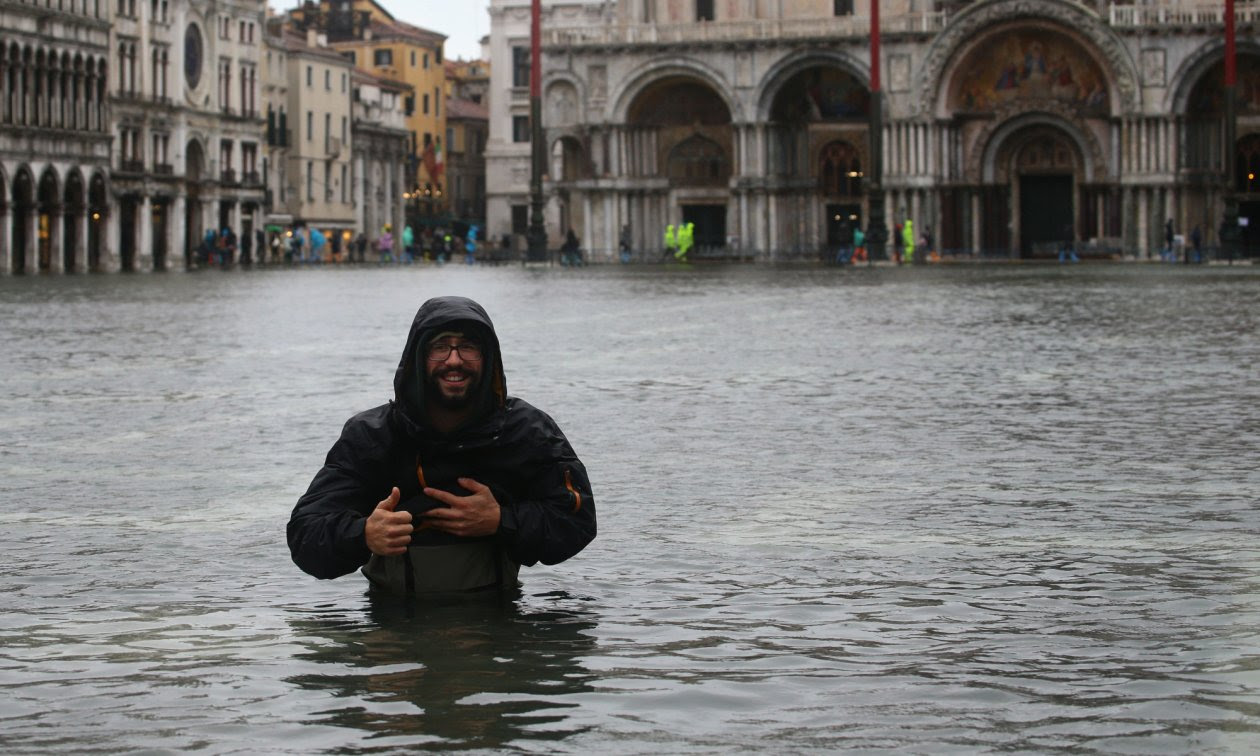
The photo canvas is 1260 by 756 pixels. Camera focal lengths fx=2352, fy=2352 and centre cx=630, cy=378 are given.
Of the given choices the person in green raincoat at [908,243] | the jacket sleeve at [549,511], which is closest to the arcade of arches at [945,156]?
the person in green raincoat at [908,243]

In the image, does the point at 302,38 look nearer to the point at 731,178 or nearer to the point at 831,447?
the point at 731,178

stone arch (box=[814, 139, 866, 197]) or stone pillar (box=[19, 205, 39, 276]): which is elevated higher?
stone arch (box=[814, 139, 866, 197])

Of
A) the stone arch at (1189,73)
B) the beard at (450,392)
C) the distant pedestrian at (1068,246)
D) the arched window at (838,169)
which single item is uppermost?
the stone arch at (1189,73)

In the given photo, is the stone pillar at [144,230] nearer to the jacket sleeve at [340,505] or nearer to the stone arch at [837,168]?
the stone arch at [837,168]

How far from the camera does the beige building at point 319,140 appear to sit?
99625 mm

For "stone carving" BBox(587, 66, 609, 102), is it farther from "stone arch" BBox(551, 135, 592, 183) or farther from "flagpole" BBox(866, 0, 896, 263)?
"flagpole" BBox(866, 0, 896, 263)

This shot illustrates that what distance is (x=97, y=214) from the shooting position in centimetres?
7631

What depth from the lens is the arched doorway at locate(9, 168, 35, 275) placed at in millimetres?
69438

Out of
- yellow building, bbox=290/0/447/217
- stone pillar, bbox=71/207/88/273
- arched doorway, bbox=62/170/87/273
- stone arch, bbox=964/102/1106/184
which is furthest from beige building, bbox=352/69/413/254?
stone arch, bbox=964/102/1106/184

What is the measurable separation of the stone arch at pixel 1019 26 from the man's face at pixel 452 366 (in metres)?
67.7

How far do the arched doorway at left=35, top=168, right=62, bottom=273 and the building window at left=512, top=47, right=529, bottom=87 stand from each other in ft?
117

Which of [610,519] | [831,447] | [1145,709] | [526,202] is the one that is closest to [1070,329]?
[831,447]

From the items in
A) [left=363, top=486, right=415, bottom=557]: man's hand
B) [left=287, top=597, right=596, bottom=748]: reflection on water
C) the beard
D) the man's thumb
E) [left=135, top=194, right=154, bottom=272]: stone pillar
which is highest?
[left=135, top=194, right=154, bottom=272]: stone pillar

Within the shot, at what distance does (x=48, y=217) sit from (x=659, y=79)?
21.6m
